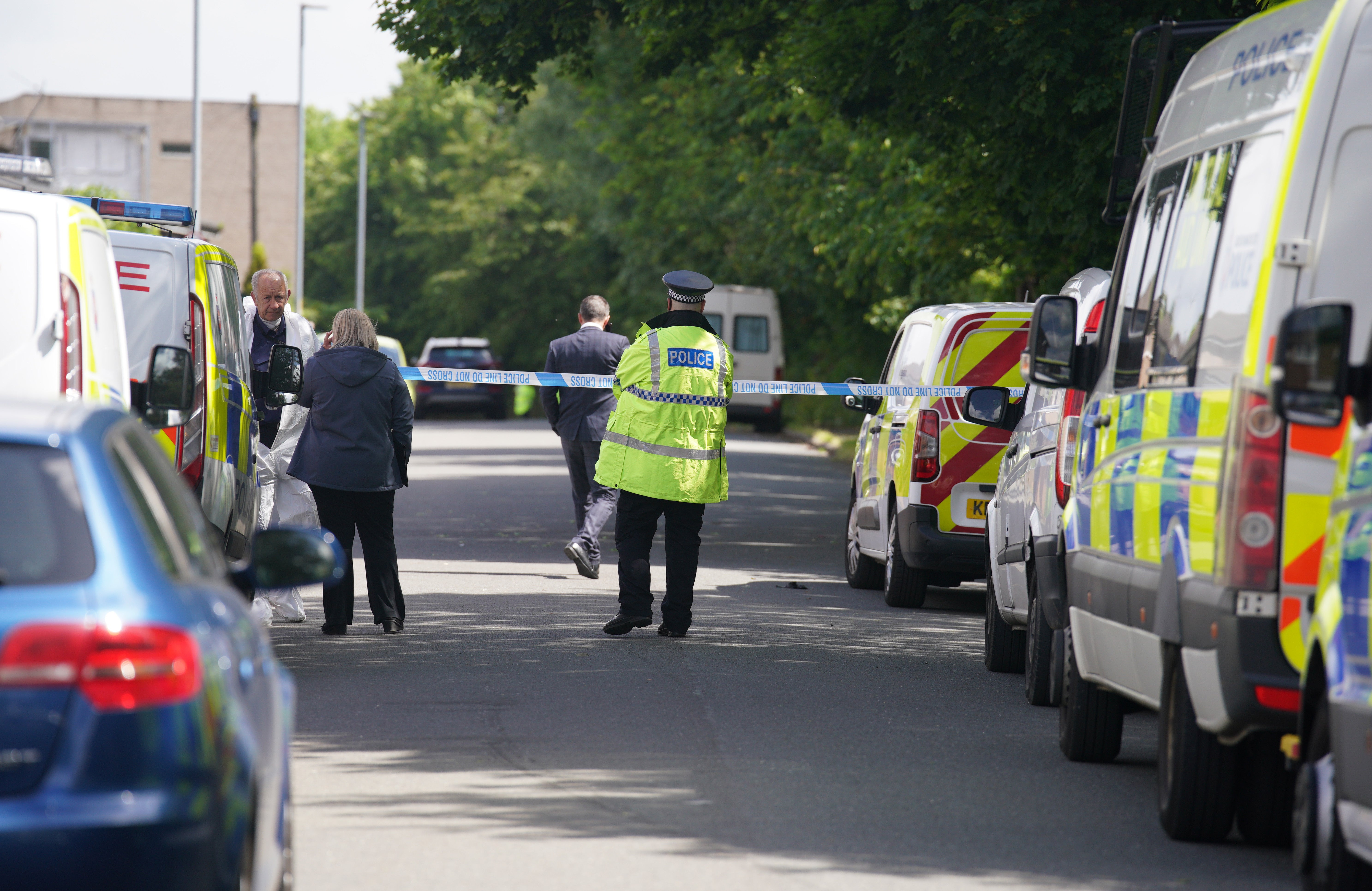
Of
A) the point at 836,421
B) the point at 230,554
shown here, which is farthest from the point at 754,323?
the point at 230,554

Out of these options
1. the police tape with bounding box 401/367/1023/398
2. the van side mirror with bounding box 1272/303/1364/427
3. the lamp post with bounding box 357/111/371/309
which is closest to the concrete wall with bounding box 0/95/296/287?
the lamp post with bounding box 357/111/371/309

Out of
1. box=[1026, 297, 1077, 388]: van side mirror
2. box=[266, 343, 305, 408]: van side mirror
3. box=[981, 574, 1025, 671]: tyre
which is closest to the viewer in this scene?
box=[1026, 297, 1077, 388]: van side mirror

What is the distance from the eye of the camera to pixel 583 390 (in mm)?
14391

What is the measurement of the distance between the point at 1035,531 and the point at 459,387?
113 feet

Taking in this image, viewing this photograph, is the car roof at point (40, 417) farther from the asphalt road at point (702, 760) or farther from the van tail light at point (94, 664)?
the asphalt road at point (702, 760)

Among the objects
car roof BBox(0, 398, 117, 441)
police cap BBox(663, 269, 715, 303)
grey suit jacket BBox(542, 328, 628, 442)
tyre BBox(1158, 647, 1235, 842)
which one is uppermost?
police cap BBox(663, 269, 715, 303)

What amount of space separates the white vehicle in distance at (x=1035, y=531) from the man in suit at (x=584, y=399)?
4.36m

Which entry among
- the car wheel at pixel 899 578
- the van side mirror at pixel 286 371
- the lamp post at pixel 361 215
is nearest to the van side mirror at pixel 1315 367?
the van side mirror at pixel 286 371

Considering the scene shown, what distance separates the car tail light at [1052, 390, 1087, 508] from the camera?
791cm

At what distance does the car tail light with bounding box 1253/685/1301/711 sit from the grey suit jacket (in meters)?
9.33

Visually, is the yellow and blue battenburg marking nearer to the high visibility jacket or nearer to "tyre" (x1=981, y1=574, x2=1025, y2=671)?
"tyre" (x1=981, y1=574, x2=1025, y2=671)

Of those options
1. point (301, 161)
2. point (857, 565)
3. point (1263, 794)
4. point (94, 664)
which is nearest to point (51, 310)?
point (94, 664)

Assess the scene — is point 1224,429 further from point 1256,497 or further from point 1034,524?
point 1034,524

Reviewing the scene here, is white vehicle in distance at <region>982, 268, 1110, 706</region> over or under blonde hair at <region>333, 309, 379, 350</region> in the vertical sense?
under
